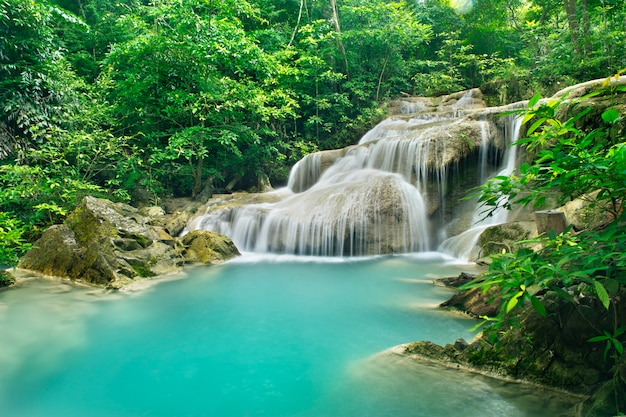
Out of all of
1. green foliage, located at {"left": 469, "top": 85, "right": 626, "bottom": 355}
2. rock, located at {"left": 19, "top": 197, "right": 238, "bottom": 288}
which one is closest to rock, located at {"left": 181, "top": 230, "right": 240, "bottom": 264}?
rock, located at {"left": 19, "top": 197, "right": 238, "bottom": 288}

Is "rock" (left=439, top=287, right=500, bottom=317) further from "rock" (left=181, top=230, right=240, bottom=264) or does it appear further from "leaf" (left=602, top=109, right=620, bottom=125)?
"rock" (left=181, top=230, right=240, bottom=264)

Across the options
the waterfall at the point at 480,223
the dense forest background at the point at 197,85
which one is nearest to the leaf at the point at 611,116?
the waterfall at the point at 480,223

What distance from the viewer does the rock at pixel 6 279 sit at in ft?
18.8

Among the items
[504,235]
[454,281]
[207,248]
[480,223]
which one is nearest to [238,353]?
[454,281]

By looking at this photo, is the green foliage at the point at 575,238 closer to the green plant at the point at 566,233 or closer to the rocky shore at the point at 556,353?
the green plant at the point at 566,233

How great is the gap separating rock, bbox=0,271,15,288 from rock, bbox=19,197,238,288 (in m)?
0.56

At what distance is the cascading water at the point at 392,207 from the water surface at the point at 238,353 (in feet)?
8.20

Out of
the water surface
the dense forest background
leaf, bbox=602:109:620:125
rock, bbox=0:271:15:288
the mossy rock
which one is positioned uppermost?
the dense forest background

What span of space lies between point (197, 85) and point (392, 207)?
22.6ft

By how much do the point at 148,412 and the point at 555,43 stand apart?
49.9ft

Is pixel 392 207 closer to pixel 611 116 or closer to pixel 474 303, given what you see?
pixel 474 303

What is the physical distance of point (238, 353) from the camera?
144 inches

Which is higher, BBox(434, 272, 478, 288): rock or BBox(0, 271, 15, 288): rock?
BBox(434, 272, 478, 288): rock

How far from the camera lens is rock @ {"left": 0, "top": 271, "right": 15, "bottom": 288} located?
5734mm
